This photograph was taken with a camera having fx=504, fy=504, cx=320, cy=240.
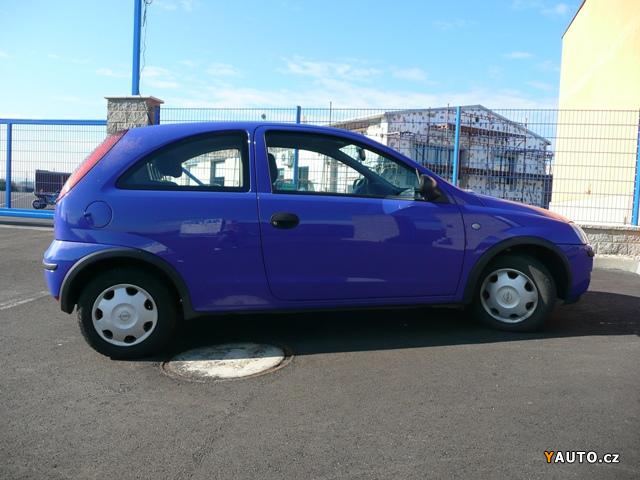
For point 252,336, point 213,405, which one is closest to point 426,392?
point 213,405

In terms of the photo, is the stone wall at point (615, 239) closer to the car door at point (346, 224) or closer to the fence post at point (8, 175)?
the car door at point (346, 224)

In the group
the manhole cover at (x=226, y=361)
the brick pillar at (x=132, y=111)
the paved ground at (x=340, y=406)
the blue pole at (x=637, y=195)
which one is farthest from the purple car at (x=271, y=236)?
the brick pillar at (x=132, y=111)

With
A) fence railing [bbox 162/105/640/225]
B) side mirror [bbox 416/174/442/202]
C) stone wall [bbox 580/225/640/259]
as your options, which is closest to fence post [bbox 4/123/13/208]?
fence railing [bbox 162/105/640/225]

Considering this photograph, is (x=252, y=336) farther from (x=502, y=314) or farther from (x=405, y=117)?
(x=405, y=117)

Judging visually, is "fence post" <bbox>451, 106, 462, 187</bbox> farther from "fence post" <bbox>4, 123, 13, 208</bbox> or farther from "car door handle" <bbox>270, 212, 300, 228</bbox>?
"fence post" <bbox>4, 123, 13, 208</bbox>

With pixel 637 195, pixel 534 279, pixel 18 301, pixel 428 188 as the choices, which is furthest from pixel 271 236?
pixel 637 195

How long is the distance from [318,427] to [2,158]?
39.1ft

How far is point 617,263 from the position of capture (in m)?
8.12

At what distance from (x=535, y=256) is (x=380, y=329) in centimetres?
148

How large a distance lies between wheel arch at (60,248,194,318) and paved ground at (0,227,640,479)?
49 cm

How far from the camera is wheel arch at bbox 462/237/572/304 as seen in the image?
409 cm

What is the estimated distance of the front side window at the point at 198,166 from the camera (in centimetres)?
371

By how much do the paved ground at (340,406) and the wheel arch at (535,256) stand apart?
41 centimetres

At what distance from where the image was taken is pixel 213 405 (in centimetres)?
300
